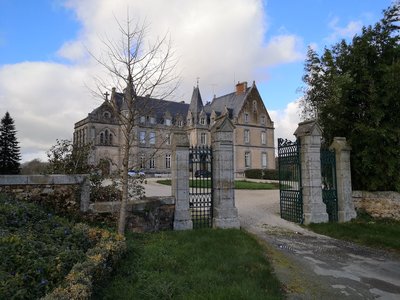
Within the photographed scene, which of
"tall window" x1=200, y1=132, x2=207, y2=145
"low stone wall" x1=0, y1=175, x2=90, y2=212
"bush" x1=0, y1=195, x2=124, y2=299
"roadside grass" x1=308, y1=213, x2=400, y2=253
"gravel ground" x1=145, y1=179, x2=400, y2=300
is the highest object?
"tall window" x1=200, y1=132, x2=207, y2=145

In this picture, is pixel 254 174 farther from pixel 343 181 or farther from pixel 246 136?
pixel 343 181

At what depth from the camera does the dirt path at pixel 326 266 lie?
501 centimetres

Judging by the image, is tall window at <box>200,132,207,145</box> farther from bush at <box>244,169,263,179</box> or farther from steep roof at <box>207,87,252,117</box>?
bush at <box>244,169,263,179</box>

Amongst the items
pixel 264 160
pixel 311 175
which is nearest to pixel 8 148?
pixel 311 175

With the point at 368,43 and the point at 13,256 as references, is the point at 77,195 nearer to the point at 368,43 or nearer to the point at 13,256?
the point at 13,256

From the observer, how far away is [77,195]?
7.79 meters

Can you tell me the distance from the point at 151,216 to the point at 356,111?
7.60 m

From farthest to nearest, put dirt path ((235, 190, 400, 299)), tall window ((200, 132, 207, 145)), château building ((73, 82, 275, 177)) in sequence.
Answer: tall window ((200, 132, 207, 145)), château building ((73, 82, 275, 177)), dirt path ((235, 190, 400, 299))

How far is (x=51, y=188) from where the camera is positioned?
7.69m

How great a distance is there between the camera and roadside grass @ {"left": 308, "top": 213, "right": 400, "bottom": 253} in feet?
26.7

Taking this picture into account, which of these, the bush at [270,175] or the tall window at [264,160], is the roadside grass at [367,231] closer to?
the bush at [270,175]

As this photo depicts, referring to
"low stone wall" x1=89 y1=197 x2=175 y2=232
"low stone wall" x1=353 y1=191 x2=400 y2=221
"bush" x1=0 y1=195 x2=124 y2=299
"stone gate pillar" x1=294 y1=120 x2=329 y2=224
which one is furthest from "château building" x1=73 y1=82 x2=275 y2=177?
"bush" x1=0 y1=195 x2=124 y2=299

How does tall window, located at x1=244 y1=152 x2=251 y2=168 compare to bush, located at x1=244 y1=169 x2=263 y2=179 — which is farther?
tall window, located at x1=244 y1=152 x2=251 y2=168

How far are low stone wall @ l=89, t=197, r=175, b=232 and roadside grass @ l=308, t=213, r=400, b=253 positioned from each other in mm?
4247
